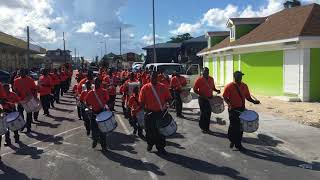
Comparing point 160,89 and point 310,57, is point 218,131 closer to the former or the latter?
point 160,89

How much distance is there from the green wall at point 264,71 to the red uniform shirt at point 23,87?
552 inches

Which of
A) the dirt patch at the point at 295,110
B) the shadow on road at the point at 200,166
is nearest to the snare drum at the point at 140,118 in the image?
the shadow on road at the point at 200,166

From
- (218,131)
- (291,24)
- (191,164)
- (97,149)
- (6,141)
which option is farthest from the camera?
(291,24)

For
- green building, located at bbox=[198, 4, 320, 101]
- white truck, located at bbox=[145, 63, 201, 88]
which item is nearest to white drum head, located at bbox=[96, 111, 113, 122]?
green building, located at bbox=[198, 4, 320, 101]

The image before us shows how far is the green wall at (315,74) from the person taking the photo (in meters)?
24.0

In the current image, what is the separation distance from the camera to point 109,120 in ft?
38.4

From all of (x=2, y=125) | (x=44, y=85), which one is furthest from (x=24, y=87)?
(x=2, y=125)

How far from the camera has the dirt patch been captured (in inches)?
684

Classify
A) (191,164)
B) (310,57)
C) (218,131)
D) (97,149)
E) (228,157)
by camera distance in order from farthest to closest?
(310,57)
(218,131)
(97,149)
(228,157)
(191,164)

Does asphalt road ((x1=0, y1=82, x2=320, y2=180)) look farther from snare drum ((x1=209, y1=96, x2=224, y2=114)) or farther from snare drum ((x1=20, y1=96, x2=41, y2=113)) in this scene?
snare drum ((x1=20, y1=96, x2=41, y2=113))

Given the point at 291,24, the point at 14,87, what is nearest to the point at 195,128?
the point at 14,87

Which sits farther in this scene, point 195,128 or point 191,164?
point 195,128

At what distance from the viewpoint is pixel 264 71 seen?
29047 mm

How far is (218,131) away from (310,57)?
1017cm
